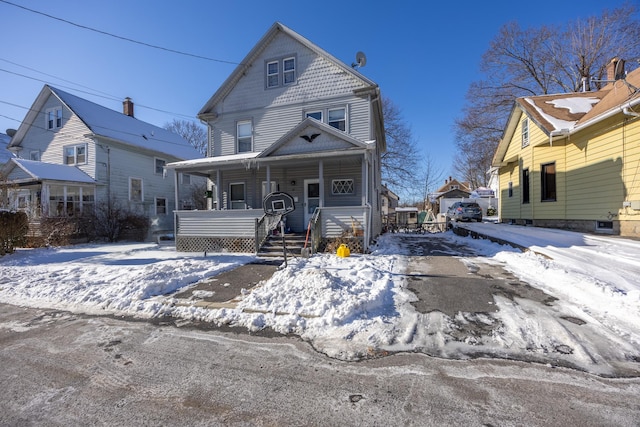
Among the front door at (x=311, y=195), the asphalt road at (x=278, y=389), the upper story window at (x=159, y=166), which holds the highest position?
the upper story window at (x=159, y=166)

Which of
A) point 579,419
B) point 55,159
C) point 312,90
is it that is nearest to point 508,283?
point 579,419

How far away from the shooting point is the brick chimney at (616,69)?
9938 millimetres

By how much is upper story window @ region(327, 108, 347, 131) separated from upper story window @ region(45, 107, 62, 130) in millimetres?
19275

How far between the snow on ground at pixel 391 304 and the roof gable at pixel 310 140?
4.55m

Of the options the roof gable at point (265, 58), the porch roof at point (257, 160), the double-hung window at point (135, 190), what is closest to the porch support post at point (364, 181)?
the porch roof at point (257, 160)

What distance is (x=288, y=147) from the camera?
1066cm

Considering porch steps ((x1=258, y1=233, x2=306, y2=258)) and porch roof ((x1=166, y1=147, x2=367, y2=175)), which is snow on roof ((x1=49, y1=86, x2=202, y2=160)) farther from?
porch steps ((x1=258, y1=233, x2=306, y2=258))

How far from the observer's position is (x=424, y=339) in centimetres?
340

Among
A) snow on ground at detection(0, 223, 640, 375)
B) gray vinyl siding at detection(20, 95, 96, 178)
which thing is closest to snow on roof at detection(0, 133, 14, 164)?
gray vinyl siding at detection(20, 95, 96, 178)

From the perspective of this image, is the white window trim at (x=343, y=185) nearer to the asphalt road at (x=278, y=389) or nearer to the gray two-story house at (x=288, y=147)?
the gray two-story house at (x=288, y=147)

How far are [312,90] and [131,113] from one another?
19691mm

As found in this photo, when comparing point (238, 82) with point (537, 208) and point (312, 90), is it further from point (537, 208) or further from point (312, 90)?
point (537, 208)

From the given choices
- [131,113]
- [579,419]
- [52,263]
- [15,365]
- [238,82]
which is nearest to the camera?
[579,419]

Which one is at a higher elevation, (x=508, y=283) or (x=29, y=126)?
(x=29, y=126)
